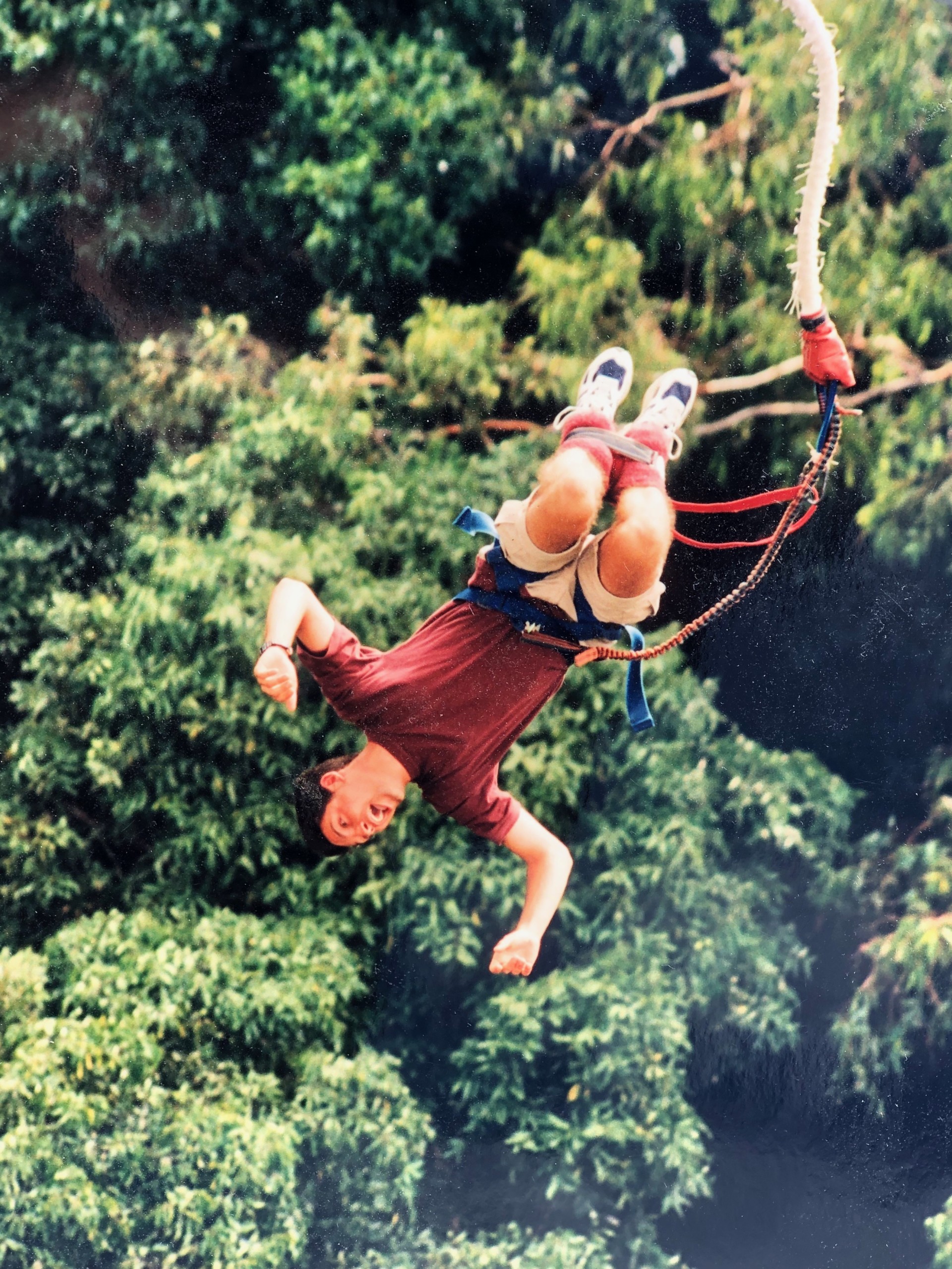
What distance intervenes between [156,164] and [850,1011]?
8.37 feet

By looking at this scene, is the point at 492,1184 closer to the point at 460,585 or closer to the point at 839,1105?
the point at 839,1105

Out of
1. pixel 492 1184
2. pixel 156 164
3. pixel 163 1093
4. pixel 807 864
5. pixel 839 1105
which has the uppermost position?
pixel 156 164

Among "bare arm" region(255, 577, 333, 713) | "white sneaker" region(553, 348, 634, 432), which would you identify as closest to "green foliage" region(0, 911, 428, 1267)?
"bare arm" region(255, 577, 333, 713)

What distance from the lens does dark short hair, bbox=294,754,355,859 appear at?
2.14m

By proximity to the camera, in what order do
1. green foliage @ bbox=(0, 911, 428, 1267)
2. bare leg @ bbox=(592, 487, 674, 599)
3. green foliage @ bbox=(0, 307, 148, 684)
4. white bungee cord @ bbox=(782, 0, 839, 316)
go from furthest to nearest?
1. green foliage @ bbox=(0, 307, 148, 684)
2. green foliage @ bbox=(0, 911, 428, 1267)
3. bare leg @ bbox=(592, 487, 674, 599)
4. white bungee cord @ bbox=(782, 0, 839, 316)

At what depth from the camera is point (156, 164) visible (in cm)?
310

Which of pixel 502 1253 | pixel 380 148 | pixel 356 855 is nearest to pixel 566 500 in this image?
pixel 356 855

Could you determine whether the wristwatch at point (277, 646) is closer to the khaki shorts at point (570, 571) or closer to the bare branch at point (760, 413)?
the khaki shorts at point (570, 571)

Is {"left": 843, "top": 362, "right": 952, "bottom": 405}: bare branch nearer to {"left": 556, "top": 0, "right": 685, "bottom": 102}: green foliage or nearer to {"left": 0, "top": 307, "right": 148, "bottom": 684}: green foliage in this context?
{"left": 556, "top": 0, "right": 685, "bottom": 102}: green foliage

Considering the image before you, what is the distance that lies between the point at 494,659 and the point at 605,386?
0.45m

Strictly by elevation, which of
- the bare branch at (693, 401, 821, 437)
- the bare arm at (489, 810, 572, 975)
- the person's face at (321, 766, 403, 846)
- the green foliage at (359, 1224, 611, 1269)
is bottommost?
the green foliage at (359, 1224, 611, 1269)

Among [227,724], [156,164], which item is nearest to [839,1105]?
[227,724]

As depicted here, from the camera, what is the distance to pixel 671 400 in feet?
6.51

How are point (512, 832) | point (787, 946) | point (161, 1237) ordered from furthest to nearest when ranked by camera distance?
point (787, 946)
point (161, 1237)
point (512, 832)
